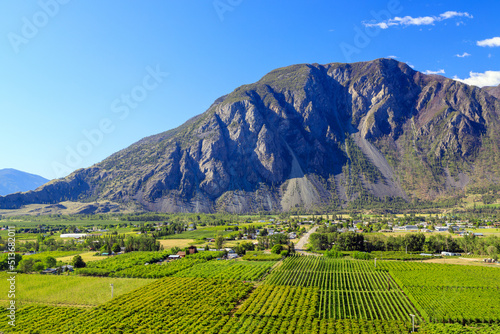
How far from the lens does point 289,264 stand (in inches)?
3504

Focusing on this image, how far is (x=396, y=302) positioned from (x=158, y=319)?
3859 cm

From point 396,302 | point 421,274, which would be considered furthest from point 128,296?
point 421,274

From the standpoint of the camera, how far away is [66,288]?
219 feet

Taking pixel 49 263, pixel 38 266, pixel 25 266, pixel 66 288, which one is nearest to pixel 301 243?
pixel 49 263

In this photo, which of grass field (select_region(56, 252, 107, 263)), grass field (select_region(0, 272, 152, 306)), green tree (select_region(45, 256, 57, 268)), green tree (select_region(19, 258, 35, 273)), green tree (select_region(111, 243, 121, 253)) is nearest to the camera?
grass field (select_region(0, 272, 152, 306))

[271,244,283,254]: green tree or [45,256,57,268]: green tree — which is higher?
[45,256,57,268]: green tree

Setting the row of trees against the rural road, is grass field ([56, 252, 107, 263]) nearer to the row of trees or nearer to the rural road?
the rural road

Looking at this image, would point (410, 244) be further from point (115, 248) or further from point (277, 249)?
point (115, 248)

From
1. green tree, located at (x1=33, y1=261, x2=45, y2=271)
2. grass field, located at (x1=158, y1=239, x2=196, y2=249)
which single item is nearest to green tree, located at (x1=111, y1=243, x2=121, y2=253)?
grass field, located at (x1=158, y1=239, x2=196, y2=249)

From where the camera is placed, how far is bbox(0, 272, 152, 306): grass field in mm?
59750

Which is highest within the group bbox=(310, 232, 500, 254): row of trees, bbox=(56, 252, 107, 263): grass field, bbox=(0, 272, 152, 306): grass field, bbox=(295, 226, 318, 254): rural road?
bbox=(0, 272, 152, 306): grass field

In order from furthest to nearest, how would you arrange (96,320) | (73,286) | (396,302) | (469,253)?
(469,253) → (73,286) → (396,302) → (96,320)

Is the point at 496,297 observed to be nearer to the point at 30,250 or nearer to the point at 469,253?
the point at 469,253

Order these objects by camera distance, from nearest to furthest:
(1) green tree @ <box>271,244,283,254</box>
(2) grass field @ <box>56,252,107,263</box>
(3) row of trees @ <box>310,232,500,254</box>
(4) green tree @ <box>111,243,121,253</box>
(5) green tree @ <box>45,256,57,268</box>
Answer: (5) green tree @ <box>45,256,57,268</box>
(2) grass field @ <box>56,252,107,263</box>
(1) green tree @ <box>271,244,283,254</box>
(3) row of trees @ <box>310,232,500,254</box>
(4) green tree @ <box>111,243,121,253</box>
